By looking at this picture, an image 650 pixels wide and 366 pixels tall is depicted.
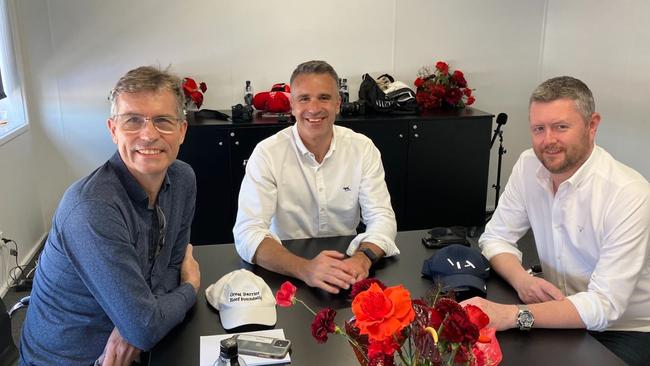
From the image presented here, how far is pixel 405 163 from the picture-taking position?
3.93 metres

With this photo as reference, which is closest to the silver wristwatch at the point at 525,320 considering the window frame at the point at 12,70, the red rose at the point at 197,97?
the red rose at the point at 197,97

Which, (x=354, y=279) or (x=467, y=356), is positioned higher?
(x=467, y=356)

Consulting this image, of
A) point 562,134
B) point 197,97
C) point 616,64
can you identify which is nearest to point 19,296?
point 197,97

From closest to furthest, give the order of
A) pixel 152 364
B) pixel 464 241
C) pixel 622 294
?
1. pixel 152 364
2. pixel 622 294
3. pixel 464 241

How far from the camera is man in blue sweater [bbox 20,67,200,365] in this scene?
1349 mm

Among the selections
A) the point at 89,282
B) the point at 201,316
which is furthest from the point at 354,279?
the point at 89,282

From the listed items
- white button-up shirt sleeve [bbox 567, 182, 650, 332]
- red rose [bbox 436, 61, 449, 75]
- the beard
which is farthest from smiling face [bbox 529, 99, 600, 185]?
red rose [bbox 436, 61, 449, 75]

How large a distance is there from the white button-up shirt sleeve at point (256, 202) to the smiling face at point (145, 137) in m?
0.50

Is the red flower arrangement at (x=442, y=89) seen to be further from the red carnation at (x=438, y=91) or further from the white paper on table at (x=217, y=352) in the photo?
the white paper on table at (x=217, y=352)

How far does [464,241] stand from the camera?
6.47 feet

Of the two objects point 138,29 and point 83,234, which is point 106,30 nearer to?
point 138,29

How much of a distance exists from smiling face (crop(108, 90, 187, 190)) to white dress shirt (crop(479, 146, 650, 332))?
3.60 ft

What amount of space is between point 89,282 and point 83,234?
0.41 ft

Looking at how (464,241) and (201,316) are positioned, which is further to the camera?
(464,241)
